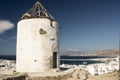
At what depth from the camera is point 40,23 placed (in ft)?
44.9

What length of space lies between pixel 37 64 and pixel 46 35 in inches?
88.6

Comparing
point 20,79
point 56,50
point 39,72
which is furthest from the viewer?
point 56,50

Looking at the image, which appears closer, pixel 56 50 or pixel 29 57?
pixel 29 57

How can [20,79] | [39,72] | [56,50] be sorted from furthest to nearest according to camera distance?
1. [56,50]
2. [39,72]
3. [20,79]

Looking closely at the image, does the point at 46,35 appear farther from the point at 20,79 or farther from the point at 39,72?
the point at 20,79

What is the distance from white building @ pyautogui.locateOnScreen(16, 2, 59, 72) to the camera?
1342 centimetres

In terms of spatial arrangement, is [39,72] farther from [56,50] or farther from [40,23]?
[40,23]

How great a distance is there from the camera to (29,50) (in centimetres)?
1349

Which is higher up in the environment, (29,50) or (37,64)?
(29,50)

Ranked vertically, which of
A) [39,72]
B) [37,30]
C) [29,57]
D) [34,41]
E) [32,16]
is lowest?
[39,72]

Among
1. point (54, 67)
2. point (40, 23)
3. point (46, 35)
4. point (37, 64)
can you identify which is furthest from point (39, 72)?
point (40, 23)

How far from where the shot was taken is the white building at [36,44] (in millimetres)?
13422

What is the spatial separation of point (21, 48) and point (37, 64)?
1.79 m

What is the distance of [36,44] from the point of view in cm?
1343
